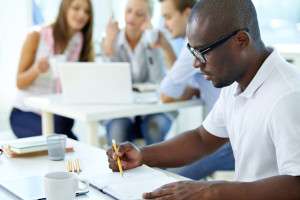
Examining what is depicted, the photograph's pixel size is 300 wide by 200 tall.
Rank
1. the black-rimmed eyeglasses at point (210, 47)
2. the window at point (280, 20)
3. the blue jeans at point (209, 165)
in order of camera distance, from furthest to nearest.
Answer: the window at point (280, 20) < the blue jeans at point (209, 165) < the black-rimmed eyeglasses at point (210, 47)

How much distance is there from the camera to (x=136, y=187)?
46.6 inches

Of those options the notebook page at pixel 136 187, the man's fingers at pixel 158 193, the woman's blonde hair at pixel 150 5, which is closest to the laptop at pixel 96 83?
the woman's blonde hair at pixel 150 5

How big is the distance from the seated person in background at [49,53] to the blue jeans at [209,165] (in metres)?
1.24

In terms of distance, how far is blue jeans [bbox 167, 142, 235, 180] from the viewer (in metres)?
2.17

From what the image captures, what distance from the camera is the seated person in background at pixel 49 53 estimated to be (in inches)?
121

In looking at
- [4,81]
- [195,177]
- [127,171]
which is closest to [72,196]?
[127,171]

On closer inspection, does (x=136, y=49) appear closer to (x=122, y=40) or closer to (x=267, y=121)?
(x=122, y=40)

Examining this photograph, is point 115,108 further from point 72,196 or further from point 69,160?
point 72,196

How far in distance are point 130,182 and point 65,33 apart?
2.17 m

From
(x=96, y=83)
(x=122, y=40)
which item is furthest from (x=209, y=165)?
(x=122, y=40)

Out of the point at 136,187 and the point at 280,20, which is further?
the point at 280,20

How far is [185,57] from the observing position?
2.50m

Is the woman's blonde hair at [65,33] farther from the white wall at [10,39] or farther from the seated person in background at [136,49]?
the white wall at [10,39]

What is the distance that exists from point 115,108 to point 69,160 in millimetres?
1000
